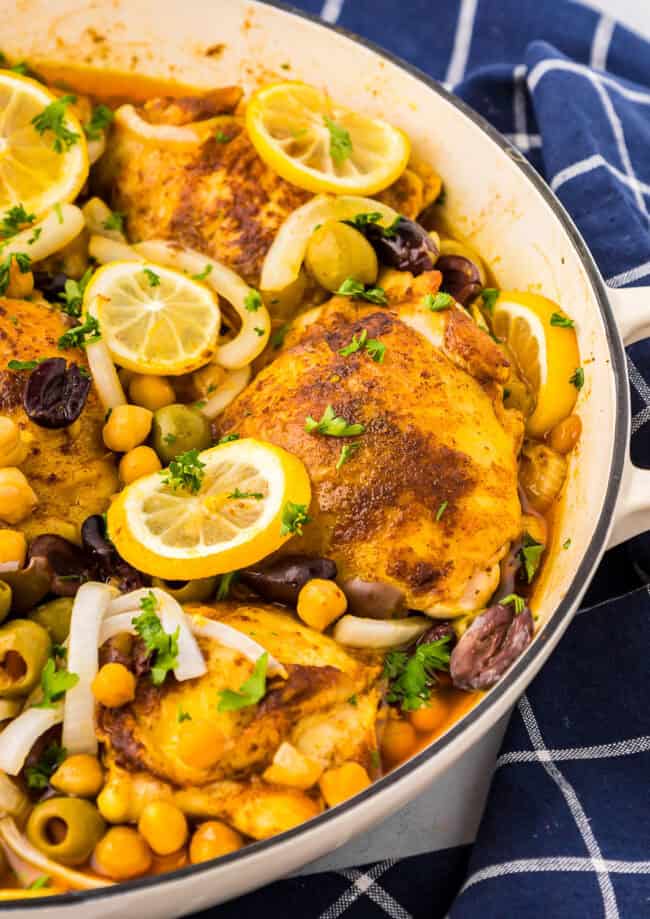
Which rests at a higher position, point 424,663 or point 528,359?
point 528,359

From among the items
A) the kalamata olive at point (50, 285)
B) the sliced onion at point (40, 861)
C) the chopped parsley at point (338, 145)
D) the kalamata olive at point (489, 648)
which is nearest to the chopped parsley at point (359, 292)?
the chopped parsley at point (338, 145)

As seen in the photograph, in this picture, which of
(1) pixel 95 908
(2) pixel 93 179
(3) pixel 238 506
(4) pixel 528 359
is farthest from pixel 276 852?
(2) pixel 93 179

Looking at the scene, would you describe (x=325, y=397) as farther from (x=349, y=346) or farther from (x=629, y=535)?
(x=629, y=535)

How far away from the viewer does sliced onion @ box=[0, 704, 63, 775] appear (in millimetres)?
3375

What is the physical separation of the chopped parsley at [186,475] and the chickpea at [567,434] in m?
1.37

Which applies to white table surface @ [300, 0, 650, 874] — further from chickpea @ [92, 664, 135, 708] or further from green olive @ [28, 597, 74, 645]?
green olive @ [28, 597, 74, 645]

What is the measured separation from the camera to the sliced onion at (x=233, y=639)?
11.2 ft

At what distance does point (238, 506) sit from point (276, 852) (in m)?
1.08

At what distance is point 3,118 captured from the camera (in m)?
4.62

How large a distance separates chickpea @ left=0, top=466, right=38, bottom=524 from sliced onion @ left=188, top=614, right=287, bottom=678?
73 cm

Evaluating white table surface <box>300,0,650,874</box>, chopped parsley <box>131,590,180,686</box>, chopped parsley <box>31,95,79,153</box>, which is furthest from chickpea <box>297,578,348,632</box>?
chopped parsley <box>31,95,79,153</box>

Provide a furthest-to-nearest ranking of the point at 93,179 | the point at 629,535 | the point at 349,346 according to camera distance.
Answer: the point at 93,179 → the point at 349,346 → the point at 629,535

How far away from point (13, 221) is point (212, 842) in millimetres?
2415

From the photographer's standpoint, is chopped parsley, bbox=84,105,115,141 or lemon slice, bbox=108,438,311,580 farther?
chopped parsley, bbox=84,105,115,141
